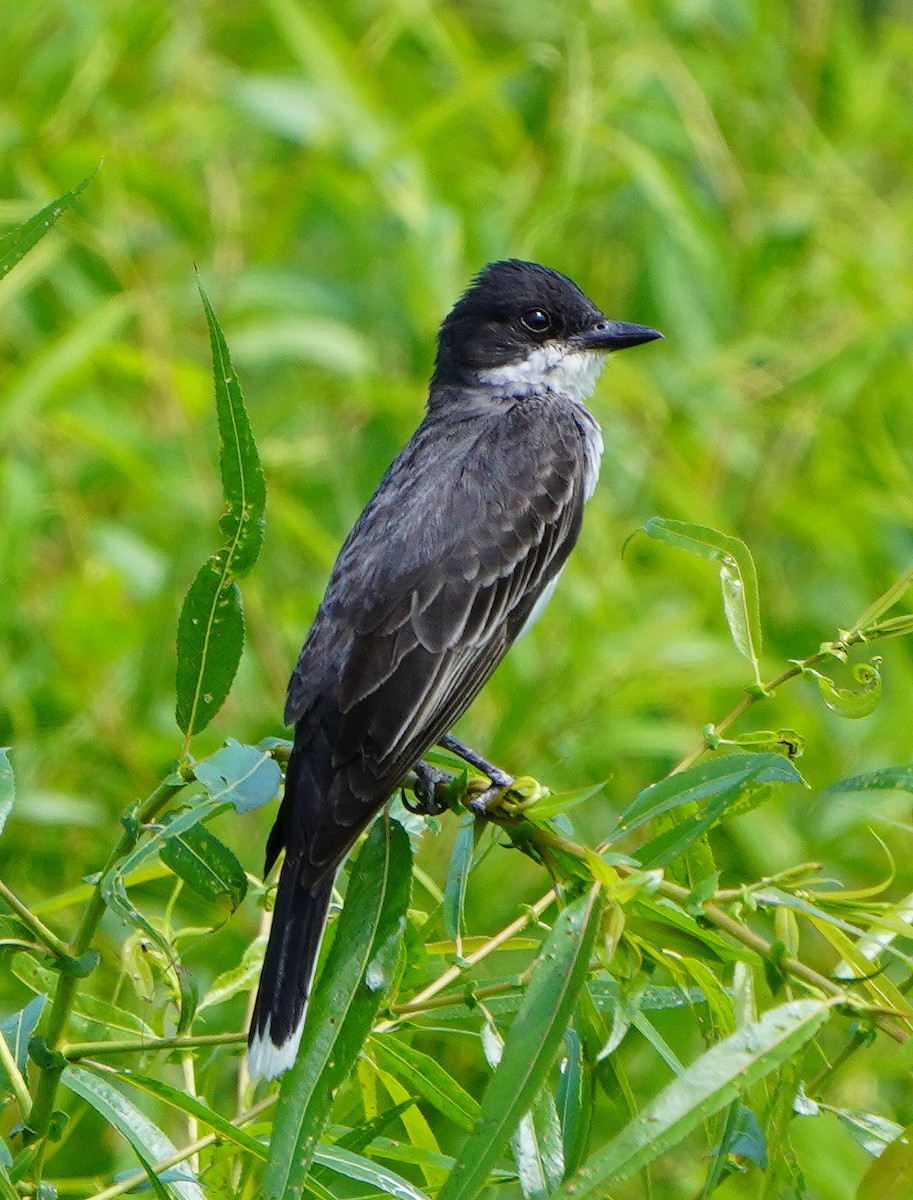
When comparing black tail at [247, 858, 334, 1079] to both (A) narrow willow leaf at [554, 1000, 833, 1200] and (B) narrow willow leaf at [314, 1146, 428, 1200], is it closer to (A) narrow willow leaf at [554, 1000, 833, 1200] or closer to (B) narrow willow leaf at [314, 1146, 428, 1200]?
(B) narrow willow leaf at [314, 1146, 428, 1200]

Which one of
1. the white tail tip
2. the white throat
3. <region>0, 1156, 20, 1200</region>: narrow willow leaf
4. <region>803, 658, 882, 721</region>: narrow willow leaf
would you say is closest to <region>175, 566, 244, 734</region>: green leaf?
the white tail tip

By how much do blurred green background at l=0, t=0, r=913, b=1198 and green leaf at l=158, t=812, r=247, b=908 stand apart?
183 cm

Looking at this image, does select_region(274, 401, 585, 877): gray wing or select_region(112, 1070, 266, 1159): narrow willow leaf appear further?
select_region(274, 401, 585, 877): gray wing

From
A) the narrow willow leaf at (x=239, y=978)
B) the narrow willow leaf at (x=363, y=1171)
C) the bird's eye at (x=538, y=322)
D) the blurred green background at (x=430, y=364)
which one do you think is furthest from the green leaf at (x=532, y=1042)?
the bird's eye at (x=538, y=322)

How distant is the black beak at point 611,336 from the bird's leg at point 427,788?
174cm

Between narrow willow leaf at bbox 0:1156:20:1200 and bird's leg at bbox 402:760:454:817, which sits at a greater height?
bird's leg at bbox 402:760:454:817

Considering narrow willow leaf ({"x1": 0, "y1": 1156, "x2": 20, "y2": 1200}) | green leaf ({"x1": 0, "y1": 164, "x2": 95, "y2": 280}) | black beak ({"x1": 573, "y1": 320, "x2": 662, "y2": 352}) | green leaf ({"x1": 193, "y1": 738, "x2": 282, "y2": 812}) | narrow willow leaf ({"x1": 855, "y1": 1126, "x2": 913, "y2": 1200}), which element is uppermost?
green leaf ({"x1": 0, "y1": 164, "x2": 95, "y2": 280})

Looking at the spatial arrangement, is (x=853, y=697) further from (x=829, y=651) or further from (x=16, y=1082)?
(x=16, y=1082)

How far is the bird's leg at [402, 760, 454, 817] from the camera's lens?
3516mm

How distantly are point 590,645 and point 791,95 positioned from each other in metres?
2.55

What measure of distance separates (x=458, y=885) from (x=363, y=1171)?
0.43 meters

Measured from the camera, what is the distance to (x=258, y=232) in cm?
565

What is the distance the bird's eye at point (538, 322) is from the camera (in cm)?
512

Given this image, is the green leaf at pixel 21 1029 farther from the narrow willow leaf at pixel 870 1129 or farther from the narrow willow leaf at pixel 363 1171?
the narrow willow leaf at pixel 870 1129
